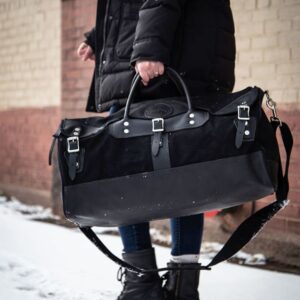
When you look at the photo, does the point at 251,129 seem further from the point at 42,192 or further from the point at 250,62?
the point at 42,192

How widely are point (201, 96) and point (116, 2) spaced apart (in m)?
0.48


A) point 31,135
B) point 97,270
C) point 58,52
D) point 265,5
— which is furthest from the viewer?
point 31,135

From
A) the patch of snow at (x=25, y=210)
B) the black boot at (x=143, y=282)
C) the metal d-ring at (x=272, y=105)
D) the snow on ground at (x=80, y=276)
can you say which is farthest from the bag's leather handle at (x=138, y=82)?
the patch of snow at (x=25, y=210)

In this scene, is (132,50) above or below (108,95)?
above

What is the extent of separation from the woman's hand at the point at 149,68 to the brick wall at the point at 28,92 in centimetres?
298

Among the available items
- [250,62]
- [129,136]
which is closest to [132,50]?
[129,136]

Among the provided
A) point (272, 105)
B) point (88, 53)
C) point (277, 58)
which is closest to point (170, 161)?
point (272, 105)

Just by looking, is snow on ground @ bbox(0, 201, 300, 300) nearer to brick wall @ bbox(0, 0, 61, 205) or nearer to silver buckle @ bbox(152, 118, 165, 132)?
silver buckle @ bbox(152, 118, 165, 132)

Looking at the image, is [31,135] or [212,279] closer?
[212,279]

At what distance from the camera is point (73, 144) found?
5.44 feet

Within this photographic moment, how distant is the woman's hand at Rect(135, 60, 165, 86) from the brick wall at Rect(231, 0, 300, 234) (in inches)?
58.5

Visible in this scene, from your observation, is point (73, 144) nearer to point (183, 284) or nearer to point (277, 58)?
point (183, 284)

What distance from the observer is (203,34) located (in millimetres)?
1711

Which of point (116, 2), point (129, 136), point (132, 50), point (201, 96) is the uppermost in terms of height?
point (116, 2)
